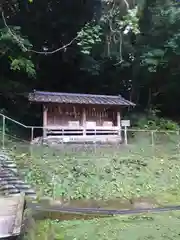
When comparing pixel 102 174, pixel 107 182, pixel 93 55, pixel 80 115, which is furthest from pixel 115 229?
pixel 93 55

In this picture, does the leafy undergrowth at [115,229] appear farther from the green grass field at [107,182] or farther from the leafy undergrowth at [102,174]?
the leafy undergrowth at [102,174]

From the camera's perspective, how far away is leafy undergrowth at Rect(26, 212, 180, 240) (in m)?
5.75

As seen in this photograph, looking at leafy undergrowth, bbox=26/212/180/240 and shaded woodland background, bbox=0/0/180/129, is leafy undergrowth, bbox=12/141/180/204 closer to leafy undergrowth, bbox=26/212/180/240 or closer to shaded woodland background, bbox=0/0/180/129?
leafy undergrowth, bbox=26/212/180/240

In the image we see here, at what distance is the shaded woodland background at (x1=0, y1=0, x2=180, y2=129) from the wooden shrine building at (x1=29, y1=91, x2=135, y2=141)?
78.6 inches

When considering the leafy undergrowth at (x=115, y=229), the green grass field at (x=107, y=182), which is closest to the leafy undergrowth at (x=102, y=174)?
the green grass field at (x=107, y=182)

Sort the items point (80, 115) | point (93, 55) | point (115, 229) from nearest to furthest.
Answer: point (115, 229)
point (80, 115)
point (93, 55)

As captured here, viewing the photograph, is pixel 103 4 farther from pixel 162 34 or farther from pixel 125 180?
pixel 125 180

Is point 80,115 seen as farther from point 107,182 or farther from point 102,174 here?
point 107,182

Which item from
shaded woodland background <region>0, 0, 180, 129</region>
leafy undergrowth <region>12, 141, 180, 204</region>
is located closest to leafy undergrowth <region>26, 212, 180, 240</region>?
leafy undergrowth <region>12, 141, 180, 204</region>

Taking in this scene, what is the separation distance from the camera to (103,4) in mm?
17031

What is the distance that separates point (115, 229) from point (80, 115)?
36.7 ft

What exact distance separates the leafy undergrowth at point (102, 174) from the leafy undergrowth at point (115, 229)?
1521 millimetres

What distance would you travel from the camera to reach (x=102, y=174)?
9.55 m

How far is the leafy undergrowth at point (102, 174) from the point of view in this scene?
853 centimetres
